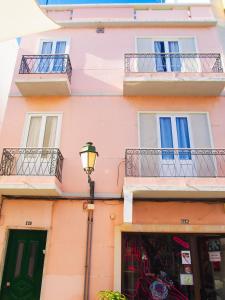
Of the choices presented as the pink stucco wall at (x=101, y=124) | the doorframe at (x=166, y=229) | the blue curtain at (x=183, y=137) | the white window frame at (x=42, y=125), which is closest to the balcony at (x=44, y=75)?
the pink stucco wall at (x=101, y=124)

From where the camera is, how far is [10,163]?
7770mm

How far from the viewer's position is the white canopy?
201 inches

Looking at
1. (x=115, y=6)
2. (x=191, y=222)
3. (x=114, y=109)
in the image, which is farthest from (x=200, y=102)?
(x=115, y=6)

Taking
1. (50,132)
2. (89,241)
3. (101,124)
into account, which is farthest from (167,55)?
(89,241)

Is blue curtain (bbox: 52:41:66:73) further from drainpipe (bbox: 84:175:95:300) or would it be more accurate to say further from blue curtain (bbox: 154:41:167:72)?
drainpipe (bbox: 84:175:95:300)

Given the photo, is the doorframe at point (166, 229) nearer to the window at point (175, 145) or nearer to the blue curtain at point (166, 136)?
the window at point (175, 145)

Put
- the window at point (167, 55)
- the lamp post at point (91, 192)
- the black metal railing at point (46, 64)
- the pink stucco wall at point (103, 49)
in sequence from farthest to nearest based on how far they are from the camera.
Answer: the window at point (167, 55) < the pink stucco wall at point (103, 49) < the black metal railing at point (46, 64) < the lamp post at point (91, 192)

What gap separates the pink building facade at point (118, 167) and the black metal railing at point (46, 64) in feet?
0.14

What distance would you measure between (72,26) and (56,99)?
335 cm

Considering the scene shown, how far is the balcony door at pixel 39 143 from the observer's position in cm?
791

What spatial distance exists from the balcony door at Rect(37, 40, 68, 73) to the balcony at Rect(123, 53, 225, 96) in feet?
7.32

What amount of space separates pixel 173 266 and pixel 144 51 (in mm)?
7087

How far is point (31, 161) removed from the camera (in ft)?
26.3

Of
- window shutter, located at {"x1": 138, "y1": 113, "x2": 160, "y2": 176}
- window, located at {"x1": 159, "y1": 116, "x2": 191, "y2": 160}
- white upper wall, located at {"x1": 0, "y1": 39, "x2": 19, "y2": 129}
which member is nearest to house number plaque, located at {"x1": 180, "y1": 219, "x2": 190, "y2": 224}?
window shutter, located at {"x1": 138, "y1": 113, "x2": 160, "y2": 176}
